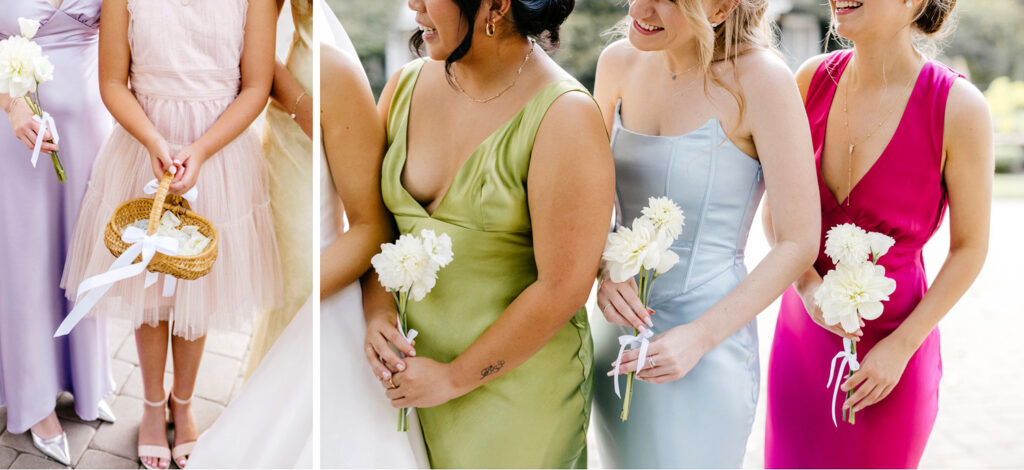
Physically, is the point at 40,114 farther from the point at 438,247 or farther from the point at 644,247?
the point at 644,247

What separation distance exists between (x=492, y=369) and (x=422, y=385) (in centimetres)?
16

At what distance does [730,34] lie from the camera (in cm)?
196

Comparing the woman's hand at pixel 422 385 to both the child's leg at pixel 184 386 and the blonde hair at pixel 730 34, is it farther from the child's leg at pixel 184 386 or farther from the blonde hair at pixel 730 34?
the child's leg at pixel 184 386

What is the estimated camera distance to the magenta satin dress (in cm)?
209

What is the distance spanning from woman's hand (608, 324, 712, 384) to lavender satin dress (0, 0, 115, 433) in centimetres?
186

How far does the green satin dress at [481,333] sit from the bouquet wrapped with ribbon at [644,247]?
169mm

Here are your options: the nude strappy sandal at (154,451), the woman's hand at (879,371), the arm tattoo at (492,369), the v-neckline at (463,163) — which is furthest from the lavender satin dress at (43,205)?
the woman's hand at (879,371)

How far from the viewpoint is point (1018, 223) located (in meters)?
9.75

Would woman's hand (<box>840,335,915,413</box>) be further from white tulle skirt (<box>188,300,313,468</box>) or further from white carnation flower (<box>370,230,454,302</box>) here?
white tulle skirt (<box>188,300,313,468</box>)

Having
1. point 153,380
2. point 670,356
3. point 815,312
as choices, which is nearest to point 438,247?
point 670,356

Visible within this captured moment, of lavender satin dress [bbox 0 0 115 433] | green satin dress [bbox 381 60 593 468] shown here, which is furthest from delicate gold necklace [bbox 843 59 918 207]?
lavender satin dress [bbox 0 0 115 433]

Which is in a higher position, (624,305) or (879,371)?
(624,305)

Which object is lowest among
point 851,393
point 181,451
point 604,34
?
point 181,451

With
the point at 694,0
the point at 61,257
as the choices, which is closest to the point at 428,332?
the point at 694,0
